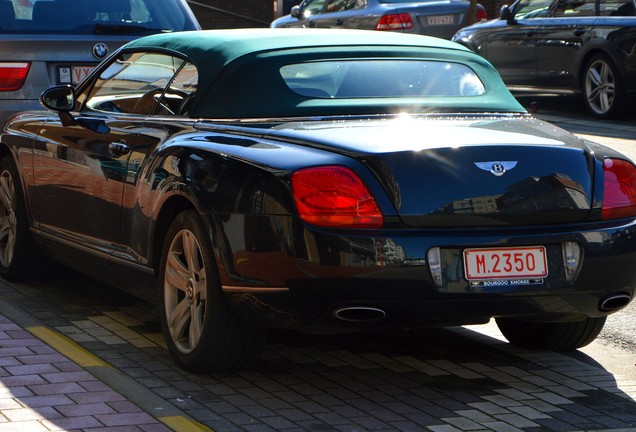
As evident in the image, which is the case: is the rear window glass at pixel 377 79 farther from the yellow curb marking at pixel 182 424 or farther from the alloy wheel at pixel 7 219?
the alloy wheel at pixel 7 219

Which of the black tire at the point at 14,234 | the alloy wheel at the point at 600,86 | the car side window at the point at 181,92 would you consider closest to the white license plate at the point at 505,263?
the car side window at the point at 181,92

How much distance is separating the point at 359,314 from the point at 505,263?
0.59 meters

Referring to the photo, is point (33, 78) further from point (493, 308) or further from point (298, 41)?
point (493, 308)

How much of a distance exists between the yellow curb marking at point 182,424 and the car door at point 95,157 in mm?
1666

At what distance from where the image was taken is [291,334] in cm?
699

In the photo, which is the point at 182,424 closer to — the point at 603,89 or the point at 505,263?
the point at 505,263

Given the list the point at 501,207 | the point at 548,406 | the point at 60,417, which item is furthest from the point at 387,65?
the point at 60,417

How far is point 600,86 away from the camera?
1658 cm

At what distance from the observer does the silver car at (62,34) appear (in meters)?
10.2

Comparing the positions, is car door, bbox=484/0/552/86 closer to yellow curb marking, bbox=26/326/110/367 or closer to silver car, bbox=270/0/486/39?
silver car, bbox=270/0/486/39

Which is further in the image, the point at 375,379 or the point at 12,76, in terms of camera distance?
the point at 12,76

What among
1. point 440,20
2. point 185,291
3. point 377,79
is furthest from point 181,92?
point 440,20

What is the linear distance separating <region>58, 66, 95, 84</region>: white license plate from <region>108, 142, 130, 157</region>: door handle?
3.48 metres

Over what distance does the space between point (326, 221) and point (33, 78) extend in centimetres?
526
